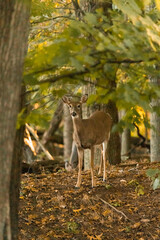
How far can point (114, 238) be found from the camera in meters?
6.81

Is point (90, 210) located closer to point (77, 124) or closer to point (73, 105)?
point (77, 124)

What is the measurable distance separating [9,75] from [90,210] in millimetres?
3841

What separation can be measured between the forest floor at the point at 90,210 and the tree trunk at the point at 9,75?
274cm

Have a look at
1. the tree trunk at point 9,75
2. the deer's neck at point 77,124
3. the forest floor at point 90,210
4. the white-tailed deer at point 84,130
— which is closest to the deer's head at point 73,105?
the white-tailed deer at point 84,130

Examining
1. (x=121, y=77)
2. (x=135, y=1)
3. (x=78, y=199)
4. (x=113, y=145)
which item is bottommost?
(x=78, y=199)

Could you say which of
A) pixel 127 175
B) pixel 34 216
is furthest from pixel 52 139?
pixel 34 216

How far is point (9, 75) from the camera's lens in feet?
13.9

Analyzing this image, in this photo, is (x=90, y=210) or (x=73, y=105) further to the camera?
(x=73, y=105)

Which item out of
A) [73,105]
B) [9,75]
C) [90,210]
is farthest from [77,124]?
[9,75]

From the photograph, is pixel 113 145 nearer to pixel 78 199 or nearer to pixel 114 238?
pixel 78 199

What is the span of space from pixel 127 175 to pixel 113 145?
5.80ft

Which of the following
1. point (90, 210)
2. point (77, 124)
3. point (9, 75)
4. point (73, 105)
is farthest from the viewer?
point (77, 124)

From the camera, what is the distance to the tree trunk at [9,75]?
4.24m

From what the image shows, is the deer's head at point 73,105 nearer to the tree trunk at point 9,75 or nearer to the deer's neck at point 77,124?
the deer's neck at point 77,124
